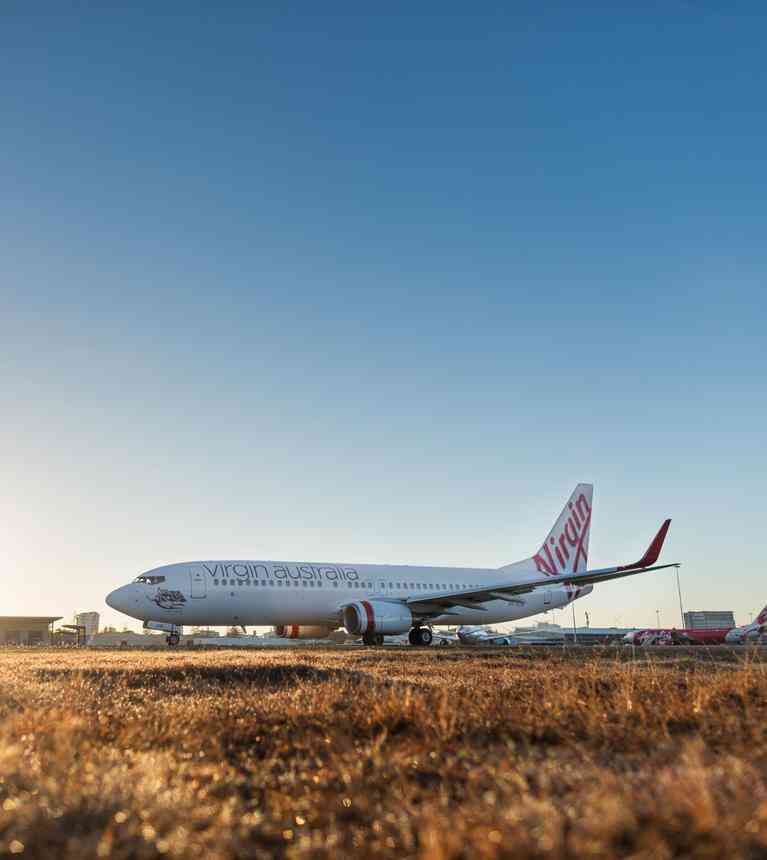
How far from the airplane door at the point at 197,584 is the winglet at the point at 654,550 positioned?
17.0m

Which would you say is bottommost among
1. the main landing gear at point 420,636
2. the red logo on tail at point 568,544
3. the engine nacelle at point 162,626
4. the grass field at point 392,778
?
the main landing gear at point 420,636

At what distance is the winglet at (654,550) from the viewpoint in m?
26.7

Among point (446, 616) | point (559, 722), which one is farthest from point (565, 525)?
point (559, 722)

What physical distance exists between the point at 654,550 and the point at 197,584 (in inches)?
713

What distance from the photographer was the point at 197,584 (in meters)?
28.2

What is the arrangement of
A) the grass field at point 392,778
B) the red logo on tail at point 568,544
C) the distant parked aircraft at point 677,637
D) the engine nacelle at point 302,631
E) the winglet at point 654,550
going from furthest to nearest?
1. the distant parked aircraft at point 677,637
2. the red logo on tail at point 568,544
3. the engine nacelle at point 302,631
4. the winglet at point 654,550
5. the grass field at point 392,778

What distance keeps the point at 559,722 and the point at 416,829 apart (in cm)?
191

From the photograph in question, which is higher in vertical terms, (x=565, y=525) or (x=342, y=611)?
(x=565, y=525)

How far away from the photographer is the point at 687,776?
200 centimetres

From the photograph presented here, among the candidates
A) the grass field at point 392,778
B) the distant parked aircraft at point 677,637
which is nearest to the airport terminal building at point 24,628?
the distant parked aircraft at point 677,637

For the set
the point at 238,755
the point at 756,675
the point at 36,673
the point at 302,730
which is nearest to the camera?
the point at 238,755

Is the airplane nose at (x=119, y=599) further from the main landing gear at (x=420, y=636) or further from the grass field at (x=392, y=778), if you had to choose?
the grass field at (x=392, y=778)

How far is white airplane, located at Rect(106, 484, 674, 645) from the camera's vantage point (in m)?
27.7

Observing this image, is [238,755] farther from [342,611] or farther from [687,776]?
[342,611]
